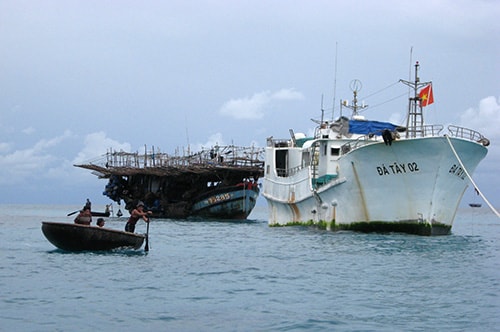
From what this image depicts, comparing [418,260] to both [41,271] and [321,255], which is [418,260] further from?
[41,271]

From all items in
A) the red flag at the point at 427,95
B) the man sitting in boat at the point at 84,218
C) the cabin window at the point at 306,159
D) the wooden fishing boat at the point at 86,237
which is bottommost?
the wooden fishing boat at the point at 86,237

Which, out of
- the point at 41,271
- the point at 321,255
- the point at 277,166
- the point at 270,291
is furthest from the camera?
the point at 277,166

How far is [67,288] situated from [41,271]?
363 centimetres

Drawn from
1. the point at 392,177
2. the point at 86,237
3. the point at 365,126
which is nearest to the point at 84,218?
the point at 86,237

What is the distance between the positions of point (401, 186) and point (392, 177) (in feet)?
1.75

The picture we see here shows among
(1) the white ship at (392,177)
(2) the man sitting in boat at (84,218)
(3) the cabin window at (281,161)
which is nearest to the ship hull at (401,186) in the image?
(1) the white ship at (392,177)

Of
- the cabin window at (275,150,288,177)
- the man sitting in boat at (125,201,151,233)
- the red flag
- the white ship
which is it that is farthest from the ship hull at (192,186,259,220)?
the man sitting in boat at (125,201,151,233)

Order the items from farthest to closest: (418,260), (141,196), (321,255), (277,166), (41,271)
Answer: (141,196)
(277,166)
(321,255)
(418,260)
(41,271)

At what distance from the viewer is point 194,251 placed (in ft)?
96.4

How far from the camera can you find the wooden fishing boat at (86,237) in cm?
2478

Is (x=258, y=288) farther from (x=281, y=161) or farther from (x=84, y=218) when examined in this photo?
(x=281, y=161)

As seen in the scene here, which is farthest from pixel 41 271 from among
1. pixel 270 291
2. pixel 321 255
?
pixel 321 255

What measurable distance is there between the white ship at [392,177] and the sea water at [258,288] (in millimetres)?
2421

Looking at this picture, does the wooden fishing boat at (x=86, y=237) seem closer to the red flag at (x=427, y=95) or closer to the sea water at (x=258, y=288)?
the sea water at (x=258, y=288)
